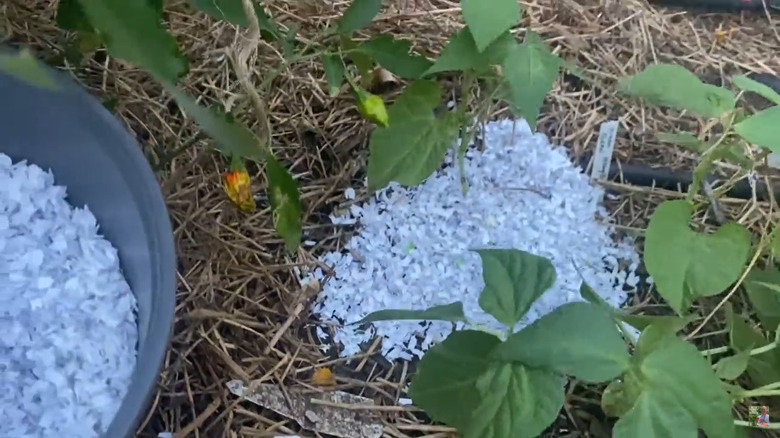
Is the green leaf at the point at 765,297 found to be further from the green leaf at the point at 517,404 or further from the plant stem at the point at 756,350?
the green leaf at the point at 517,404

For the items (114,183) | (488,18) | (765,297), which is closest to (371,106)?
(488,18)

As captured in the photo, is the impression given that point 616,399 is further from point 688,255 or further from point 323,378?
point 323,378

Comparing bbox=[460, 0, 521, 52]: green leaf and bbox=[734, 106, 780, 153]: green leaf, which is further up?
bbox=[460, 0, 521, 52]: green leaf

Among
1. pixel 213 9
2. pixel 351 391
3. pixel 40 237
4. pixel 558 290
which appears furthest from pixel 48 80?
pixel 558 290

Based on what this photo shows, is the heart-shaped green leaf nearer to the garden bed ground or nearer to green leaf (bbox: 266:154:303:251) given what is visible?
the garden bed ground

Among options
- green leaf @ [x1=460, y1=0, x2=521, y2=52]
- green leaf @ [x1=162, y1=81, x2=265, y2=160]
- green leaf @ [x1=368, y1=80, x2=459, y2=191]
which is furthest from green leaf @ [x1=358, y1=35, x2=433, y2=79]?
green leaf @ [x1=162, y1=81, x2=265, y2=160]

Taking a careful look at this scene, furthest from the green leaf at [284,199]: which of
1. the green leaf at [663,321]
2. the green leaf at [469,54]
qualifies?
the green leaf at [663,321]
